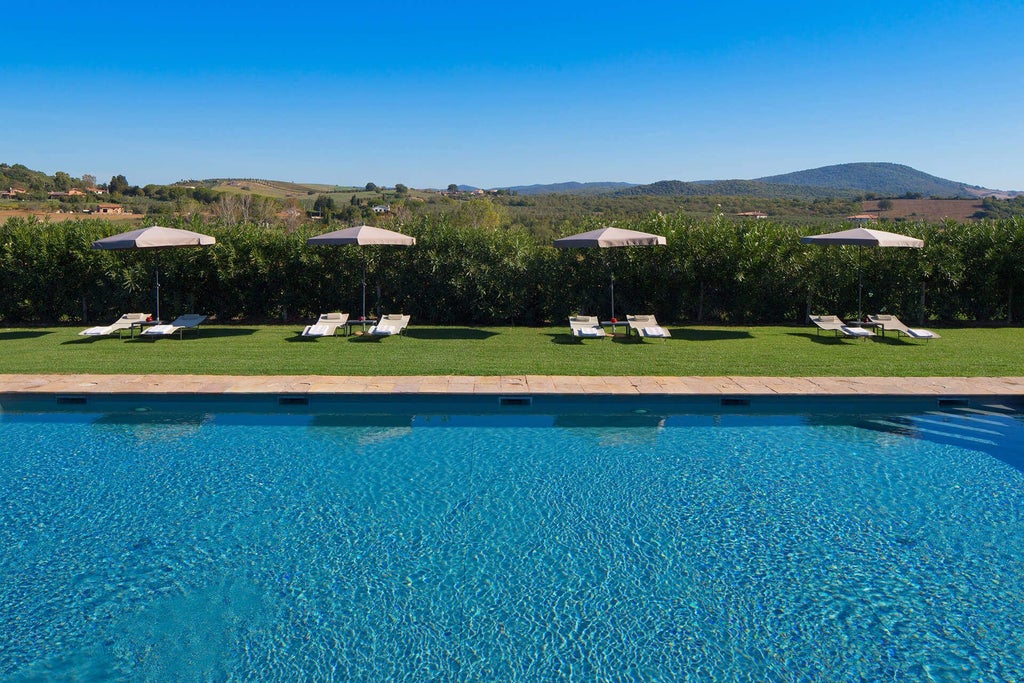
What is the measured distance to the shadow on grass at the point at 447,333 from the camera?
13484 millimetres

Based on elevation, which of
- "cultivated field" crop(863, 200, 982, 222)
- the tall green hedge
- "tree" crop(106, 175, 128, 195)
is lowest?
the tall green hedge

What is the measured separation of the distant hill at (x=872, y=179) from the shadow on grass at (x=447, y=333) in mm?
96563

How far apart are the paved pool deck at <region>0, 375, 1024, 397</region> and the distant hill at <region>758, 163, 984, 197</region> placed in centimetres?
9766

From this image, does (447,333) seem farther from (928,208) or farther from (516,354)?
(928,208)

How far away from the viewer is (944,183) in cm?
10300

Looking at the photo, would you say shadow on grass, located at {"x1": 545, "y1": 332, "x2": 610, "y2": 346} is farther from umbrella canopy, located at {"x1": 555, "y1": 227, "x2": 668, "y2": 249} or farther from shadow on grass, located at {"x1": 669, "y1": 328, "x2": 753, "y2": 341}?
umbrella canopy, located at {"x1": 555, "y1": 227, "x2": 668, "y2": 249}

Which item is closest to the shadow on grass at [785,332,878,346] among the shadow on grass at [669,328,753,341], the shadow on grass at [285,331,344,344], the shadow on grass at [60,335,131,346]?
the shadow on grass at [669,328,753,341]

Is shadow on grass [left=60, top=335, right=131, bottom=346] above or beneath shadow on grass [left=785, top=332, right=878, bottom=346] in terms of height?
beneath

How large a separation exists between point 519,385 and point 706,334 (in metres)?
5.91

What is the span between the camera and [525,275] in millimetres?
14969

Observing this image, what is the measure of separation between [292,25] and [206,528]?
23.0 m

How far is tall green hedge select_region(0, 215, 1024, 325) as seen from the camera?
14.9 metres

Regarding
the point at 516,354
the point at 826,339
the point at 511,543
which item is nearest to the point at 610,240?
the point at 516,354

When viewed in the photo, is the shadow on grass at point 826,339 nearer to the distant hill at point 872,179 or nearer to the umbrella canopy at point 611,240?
the umbrella canopy at point 611,240
